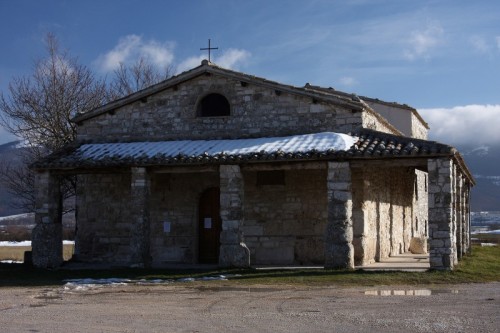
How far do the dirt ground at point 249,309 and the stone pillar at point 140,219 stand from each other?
3.26 meters

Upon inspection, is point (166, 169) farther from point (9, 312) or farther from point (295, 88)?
point (9, 312)

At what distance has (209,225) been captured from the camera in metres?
18.8

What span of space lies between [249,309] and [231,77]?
953 cm

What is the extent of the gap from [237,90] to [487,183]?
177m

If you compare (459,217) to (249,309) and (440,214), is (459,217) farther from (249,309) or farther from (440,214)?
(249,309)

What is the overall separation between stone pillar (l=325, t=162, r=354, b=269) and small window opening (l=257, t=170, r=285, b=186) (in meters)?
2.74

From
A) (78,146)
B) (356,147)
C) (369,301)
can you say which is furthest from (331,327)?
(78,146)

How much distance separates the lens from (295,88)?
1748 centimetres

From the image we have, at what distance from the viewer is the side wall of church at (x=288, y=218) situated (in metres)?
17.8

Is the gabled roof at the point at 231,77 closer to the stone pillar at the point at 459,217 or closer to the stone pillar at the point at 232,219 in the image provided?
the stone pillar at the point at 232,219

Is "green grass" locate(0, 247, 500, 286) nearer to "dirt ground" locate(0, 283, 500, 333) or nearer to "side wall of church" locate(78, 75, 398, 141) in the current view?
"dirt ground" locate(0, 283, 500, 333)

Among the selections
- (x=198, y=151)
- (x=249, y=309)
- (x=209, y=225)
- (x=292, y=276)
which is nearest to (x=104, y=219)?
(x=209, y=225)

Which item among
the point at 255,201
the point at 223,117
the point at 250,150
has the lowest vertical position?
the point at 255,201

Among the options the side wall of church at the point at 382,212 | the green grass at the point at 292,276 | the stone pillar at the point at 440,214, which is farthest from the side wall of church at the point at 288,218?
the stone pillar at the point at 440,214
